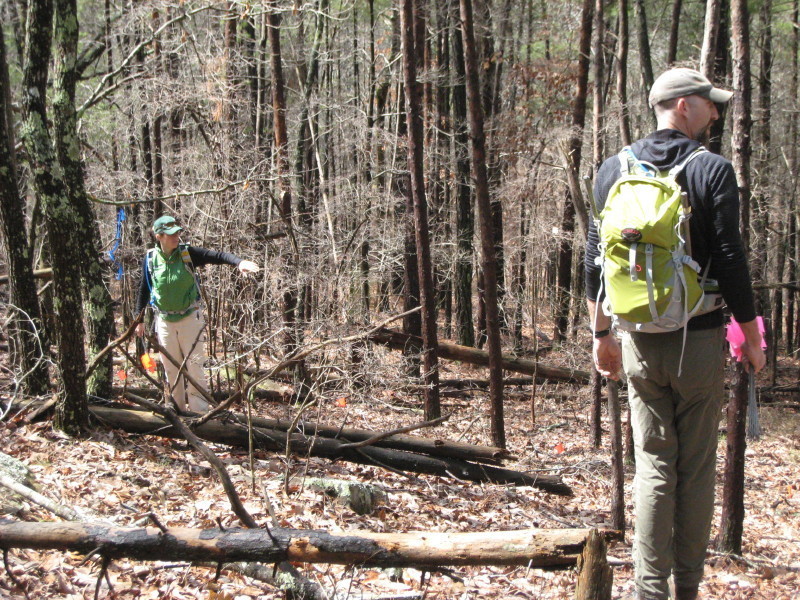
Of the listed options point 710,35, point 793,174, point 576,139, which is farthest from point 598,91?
point 793,174

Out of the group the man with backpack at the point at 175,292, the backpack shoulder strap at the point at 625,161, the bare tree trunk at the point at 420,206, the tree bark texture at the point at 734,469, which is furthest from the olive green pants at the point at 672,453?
the bare tree trunk at the point at 420,206

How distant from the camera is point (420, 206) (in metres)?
9.41

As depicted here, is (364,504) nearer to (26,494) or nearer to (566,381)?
(26,494)

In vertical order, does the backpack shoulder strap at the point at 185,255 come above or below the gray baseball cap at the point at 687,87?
below

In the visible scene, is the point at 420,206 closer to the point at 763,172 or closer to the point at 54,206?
the point at 54,206

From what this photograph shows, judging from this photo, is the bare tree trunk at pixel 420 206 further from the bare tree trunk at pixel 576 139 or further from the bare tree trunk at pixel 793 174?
the bare tree trunk at pixel 793 174

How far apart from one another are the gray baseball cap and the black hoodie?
0.17 metres

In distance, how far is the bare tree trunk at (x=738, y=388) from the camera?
4.62m

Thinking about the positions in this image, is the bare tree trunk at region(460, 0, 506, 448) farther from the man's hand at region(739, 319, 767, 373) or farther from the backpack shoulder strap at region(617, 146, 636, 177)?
the man's hand at region(739, 319, 767, 373)

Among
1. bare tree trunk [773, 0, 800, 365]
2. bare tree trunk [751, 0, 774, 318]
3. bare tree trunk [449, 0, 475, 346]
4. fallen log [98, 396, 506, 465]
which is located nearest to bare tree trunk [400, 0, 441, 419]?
fallen log [98, 396, 506, 465]

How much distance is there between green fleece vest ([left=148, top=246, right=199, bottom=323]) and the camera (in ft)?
21.9

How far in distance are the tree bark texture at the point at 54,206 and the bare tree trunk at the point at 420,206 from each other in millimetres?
4402

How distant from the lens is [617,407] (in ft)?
15.6

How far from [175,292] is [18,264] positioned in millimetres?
1483
